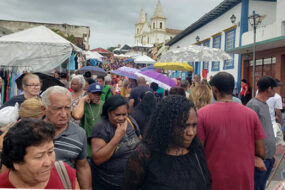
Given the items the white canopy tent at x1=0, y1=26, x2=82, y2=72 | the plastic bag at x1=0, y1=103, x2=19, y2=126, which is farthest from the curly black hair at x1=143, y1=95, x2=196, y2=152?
the white canopy tent at x1=0, y1=26, x2=82, y2=72

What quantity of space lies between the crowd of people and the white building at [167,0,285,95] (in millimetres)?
8509

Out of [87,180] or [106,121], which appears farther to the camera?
[106,121]

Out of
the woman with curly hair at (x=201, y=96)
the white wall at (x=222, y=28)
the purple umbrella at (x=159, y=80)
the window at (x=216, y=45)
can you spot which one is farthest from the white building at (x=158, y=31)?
the woman with curly hair at (x=201, y=96)

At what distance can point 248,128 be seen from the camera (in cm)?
293

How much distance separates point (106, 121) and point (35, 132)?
4.45 feet

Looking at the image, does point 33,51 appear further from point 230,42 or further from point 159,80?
point 230,42

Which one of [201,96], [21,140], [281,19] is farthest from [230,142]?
[281,19]

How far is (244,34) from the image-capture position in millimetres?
15430

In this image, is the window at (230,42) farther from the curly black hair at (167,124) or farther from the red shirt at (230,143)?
the curly black hair at (167,124)

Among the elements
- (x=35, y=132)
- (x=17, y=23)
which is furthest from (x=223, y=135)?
(x=17, y=23)

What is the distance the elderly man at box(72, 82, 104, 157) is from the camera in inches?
161

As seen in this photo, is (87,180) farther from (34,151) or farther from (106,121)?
(34,151)

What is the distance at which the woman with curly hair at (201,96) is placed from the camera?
4309mm

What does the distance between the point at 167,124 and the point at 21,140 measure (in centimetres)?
102
